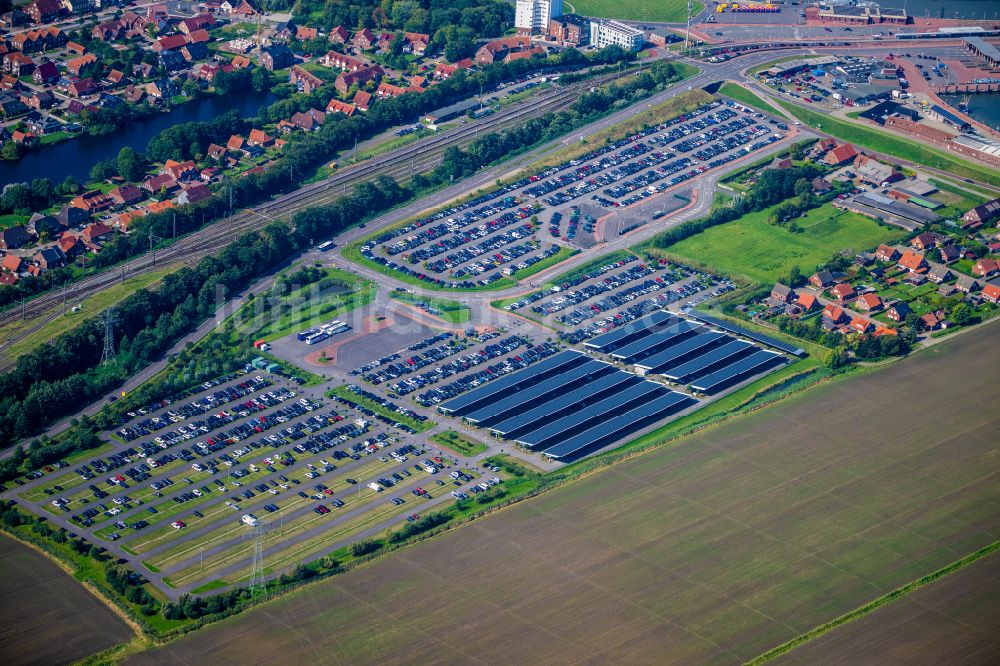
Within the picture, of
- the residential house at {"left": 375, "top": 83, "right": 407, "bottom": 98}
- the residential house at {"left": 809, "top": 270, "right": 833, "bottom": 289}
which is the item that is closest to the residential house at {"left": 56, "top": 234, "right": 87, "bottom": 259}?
the residential house at {"left": 375, "top": 83, "right": 407, "bottom": 98}

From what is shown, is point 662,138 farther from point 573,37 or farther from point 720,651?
point 720,651

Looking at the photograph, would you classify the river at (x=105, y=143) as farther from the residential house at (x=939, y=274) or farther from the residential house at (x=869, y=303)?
the residential house at (x=939, y=274)

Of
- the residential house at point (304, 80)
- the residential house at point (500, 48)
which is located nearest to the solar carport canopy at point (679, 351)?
the residential house at point (500, 48)

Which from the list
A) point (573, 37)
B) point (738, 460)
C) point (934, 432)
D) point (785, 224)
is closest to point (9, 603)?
point (738, 460)

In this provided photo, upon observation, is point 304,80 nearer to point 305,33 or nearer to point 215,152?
point 305,33

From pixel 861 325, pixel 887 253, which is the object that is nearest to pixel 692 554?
pixel 861 325

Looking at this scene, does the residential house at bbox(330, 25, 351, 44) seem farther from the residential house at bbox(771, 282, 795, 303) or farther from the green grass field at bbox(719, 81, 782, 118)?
the residential house at bbox(771, 282, 795, 303)
